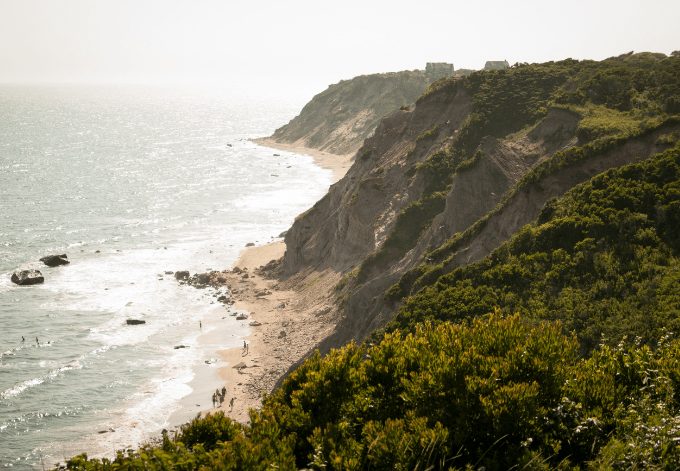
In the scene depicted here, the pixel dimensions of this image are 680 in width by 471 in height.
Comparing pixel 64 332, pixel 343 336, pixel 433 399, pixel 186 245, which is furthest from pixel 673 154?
pixel 186 245

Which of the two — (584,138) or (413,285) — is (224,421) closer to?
(413,285)

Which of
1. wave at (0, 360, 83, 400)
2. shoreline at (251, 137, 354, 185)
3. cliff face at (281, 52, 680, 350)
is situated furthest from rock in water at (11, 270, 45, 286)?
shoreline at (251, 137, 354, 185)

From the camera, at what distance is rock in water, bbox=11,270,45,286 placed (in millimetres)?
77250

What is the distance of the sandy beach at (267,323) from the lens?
5212 cm

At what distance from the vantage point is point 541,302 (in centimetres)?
3703

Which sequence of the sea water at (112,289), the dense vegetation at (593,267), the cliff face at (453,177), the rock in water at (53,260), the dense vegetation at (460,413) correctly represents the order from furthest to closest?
1. the rock in water at (53,260)
2. the sea water at (112,289)
3. the cliff face at (453,177)
4. the dense vegetation at (593,267)
5. the dense vegetation at (460,413)

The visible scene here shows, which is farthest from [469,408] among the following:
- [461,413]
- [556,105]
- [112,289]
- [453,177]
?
[112,289]

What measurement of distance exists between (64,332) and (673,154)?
56.2m

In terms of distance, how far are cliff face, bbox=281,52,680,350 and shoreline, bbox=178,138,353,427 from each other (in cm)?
282

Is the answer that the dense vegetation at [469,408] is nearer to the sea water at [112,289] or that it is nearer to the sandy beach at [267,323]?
the sandy beach at [267,323]

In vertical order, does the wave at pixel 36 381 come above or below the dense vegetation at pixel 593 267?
below

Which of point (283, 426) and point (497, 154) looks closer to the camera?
point (283, 426)

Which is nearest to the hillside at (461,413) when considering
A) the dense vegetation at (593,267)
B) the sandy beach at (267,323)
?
the dense vegetation at (593,267)

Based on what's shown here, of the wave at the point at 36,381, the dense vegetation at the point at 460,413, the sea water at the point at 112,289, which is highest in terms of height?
the dense vegetation at the point at 460,413
